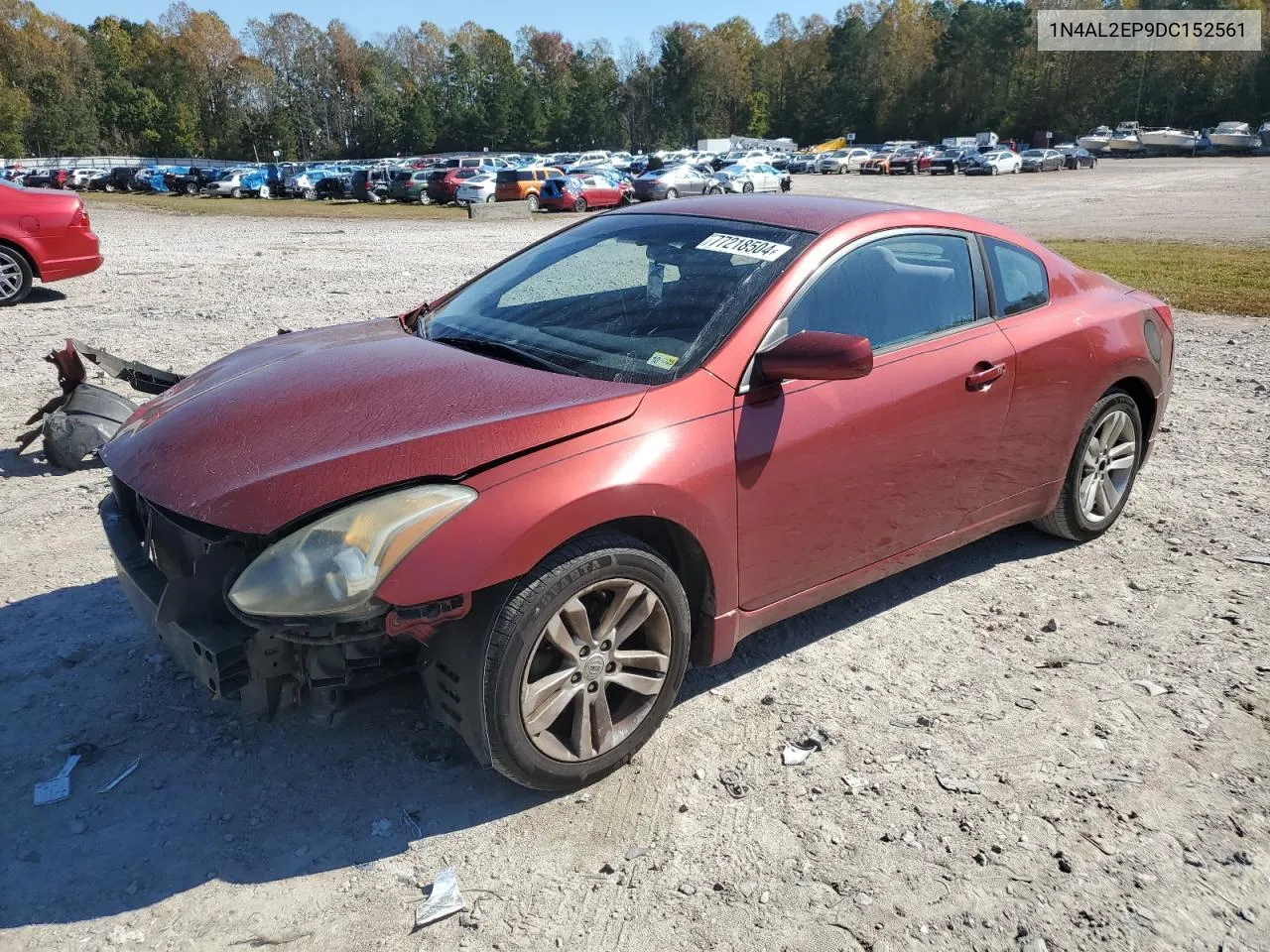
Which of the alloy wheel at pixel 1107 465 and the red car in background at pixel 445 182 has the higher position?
the red car in background at pixel 445 182

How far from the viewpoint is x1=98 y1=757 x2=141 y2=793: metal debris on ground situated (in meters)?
3.02

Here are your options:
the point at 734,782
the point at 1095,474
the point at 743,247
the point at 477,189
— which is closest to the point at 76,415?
the point at 743,247

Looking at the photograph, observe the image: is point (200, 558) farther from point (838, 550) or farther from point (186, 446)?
point (838, 550)

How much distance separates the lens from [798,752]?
3.22 metres

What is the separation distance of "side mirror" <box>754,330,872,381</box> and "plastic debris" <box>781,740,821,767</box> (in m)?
1.21

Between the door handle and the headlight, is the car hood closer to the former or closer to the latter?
the headlight

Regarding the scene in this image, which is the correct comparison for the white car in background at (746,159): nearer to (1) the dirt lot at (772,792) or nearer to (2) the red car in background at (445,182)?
(2) the red car in background at (445,182)

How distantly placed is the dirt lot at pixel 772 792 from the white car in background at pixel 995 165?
59152 mm

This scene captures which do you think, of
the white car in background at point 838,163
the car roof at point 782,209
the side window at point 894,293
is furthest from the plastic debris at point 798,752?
the white car in background at point 838,163

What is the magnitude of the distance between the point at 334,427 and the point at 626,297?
4.09ft

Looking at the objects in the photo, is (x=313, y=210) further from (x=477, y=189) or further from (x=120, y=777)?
(x=120, y=777)

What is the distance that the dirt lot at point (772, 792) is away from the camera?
2.54 meters

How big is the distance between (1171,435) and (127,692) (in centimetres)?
616

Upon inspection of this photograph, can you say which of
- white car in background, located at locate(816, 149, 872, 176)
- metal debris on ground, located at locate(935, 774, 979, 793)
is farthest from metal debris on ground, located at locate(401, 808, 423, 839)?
white car in background, located at locate(816, 149, 872, 176)
